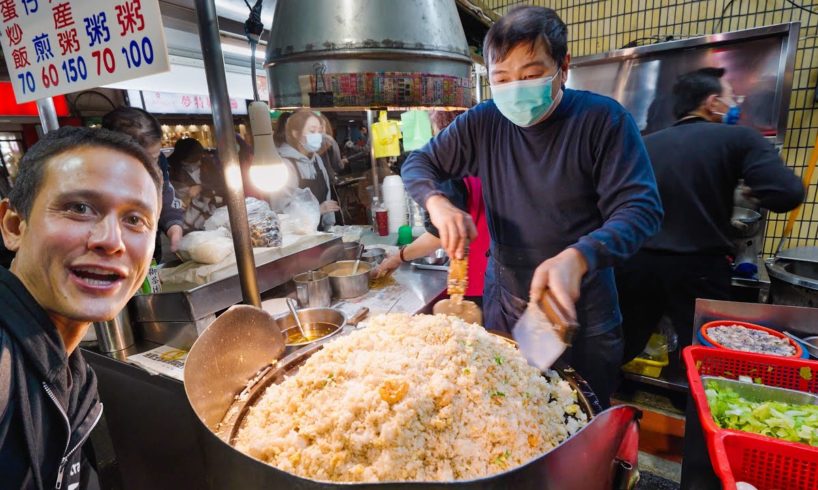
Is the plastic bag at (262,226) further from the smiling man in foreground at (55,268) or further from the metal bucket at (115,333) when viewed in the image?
the smiling man in foreground at (55,268)

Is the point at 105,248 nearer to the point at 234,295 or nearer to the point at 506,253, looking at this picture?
the point at 234,295

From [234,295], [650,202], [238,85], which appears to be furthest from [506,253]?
[238,85]

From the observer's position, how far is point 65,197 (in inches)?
46.8

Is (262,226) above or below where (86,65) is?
below

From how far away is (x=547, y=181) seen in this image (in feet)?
6.72

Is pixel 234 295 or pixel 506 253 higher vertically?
pixel 506 253

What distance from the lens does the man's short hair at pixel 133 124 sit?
341 centimetres

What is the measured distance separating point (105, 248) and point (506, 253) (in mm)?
1811

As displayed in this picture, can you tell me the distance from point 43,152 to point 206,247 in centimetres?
145

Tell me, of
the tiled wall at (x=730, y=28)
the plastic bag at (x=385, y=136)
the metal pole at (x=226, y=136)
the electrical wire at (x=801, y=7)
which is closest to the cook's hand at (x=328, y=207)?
the plastic bag at (x=385, y=136)

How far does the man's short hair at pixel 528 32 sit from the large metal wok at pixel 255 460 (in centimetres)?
141

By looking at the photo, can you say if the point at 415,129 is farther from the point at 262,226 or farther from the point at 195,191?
the point at 195,191

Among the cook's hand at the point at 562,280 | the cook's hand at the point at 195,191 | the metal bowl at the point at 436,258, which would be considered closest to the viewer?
the cook's hand at the point at 562,280

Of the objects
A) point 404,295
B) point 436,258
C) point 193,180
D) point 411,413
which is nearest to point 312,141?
point 193,180
